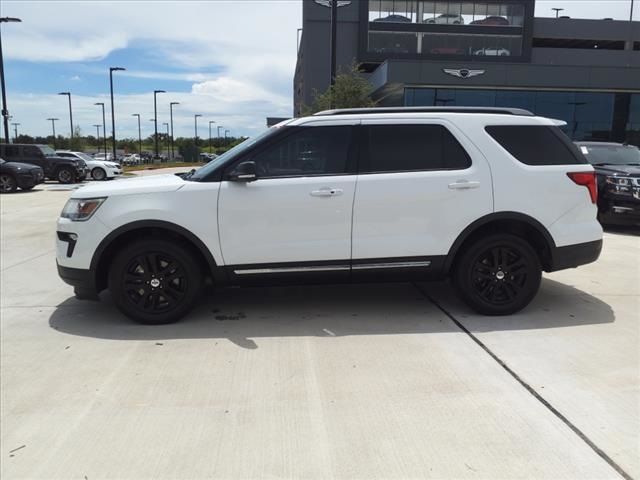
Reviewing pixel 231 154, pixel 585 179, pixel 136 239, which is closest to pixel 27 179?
pixel 136 239

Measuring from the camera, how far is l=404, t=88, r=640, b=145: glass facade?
33.6 meters

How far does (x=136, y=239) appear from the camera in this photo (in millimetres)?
4805

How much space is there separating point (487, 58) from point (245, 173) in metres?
51.6

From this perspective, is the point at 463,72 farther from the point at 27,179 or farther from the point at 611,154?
the point at 27,179

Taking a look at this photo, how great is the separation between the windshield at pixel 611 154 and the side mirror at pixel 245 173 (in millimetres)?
8585

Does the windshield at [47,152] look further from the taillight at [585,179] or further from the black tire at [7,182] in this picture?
the taillight at [585,179]

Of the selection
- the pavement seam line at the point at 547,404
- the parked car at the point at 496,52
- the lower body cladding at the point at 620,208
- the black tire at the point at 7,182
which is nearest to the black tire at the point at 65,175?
the black tire at the point at 7,182

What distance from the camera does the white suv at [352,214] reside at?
4711mm

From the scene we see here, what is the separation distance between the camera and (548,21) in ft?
178

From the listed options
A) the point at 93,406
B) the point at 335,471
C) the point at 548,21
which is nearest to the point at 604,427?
the point at 335,471

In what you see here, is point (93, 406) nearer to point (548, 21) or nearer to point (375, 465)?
point (375, 465)

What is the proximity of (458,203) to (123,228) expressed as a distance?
2.92m

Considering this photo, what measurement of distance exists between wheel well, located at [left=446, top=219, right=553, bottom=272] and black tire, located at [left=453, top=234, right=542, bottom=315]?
61 mm

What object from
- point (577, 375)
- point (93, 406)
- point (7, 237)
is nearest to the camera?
point (93, 406)
